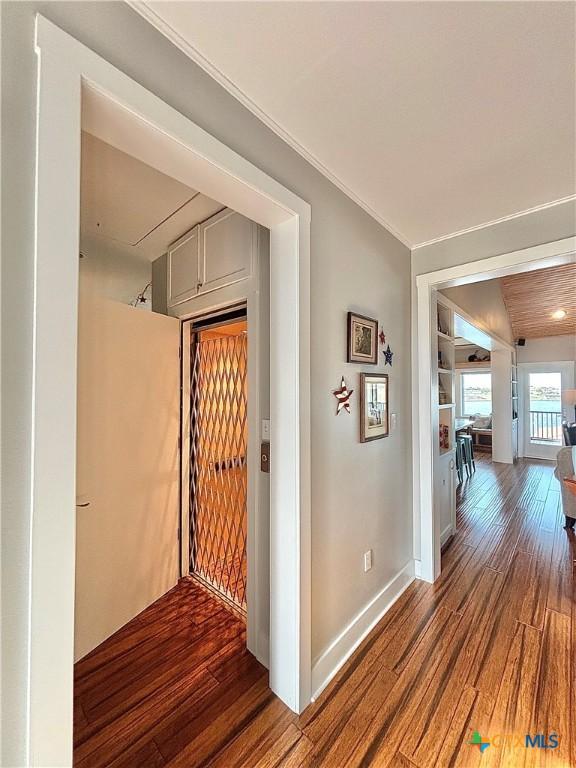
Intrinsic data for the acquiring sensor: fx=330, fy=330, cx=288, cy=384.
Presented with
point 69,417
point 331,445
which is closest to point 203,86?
point 69,417

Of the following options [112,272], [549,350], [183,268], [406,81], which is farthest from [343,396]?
[549,350]

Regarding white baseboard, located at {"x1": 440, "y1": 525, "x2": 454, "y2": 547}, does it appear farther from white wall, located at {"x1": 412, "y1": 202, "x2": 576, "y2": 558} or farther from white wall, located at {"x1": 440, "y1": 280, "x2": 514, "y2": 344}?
white wall, located at {"x1": 440, "y1": 280, "x2": 514, "y2": 344}

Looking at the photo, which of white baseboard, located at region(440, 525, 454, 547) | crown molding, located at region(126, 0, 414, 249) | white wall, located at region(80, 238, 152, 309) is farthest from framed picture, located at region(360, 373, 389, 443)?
white wall, located at region(80, 238, 152, 309)

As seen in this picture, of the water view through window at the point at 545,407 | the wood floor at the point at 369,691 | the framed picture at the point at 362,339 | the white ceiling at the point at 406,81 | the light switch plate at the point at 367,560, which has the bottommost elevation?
the wood floor at the point at 369,691

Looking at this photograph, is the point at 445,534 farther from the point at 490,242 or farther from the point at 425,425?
the point at 490,242

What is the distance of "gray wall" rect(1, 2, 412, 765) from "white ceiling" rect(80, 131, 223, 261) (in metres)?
0.65

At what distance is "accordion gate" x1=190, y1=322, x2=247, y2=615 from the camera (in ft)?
7.09

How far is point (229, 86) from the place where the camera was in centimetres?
120

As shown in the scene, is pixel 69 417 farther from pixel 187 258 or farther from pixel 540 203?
pixel 540 203

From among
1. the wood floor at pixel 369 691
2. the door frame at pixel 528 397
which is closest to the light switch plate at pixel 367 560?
the wood floor at pixel 369 691

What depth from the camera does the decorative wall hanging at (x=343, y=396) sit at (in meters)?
1.76

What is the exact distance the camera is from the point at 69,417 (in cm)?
78

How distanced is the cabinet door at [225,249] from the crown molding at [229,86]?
448mm

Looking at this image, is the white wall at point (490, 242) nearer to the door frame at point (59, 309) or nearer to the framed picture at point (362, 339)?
the framed picture at point (362, 339)
